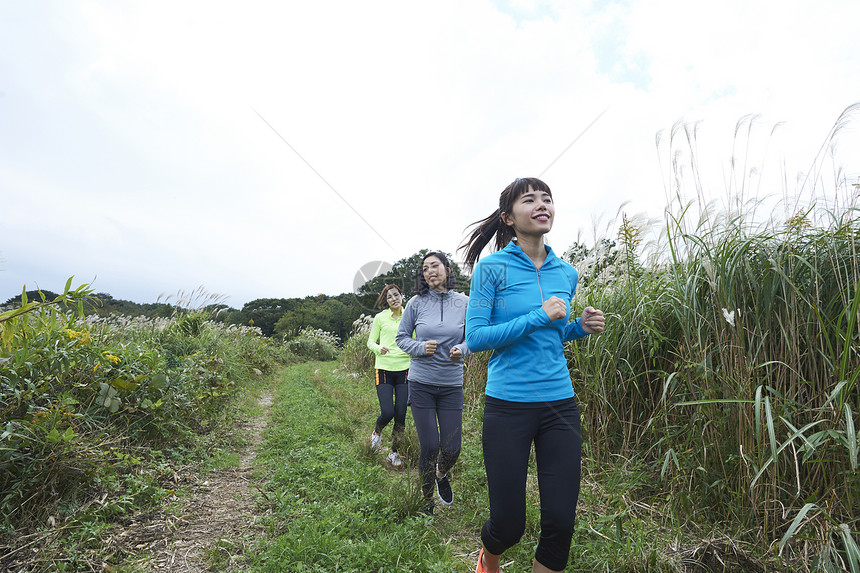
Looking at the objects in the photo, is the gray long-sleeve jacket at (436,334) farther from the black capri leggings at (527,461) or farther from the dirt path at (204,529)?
the dirt path at (204,529)

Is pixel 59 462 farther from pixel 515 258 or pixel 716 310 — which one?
pixel 716 310

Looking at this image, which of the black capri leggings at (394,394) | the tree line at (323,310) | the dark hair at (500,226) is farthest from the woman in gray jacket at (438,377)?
the tree line at (323,310)

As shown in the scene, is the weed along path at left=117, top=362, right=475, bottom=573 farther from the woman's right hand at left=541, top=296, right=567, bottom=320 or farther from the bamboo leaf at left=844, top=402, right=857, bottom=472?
the bamboo leaf at left=844, top=402, right=857, bottom=472

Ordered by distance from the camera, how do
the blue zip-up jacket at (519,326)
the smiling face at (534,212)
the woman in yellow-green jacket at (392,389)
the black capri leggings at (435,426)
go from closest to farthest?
1. the blue zip-up jacket at (519,326)
2. the smiling face at (534,212)
3. the black capri leggings at (435,426)
4. the woman in yellow-green jacket at (392,389)

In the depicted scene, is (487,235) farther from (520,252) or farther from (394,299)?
(394,299)

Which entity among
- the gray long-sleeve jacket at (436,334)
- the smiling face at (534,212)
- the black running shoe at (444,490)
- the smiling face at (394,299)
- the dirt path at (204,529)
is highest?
the smiling face at (534,212)

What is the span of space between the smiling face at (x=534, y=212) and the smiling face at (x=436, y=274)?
1.51 meters

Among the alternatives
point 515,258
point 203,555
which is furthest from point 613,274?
point 203,555

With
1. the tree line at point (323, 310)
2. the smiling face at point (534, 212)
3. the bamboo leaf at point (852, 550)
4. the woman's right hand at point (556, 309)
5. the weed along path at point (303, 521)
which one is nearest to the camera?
the bamboo leaf at point (852, 550)

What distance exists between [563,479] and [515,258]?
103 centimetres

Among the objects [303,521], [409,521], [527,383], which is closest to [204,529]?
[303,521]

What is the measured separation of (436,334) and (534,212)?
1658 millimetres

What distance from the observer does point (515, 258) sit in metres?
2.16

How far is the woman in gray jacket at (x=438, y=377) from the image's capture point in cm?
334
